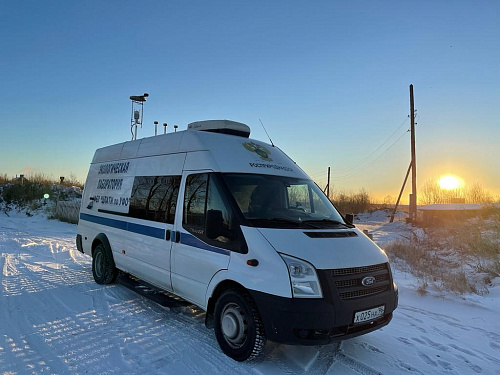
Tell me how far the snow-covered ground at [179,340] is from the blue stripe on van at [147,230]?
3.54 feet

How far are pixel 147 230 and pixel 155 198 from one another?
1.70 ft

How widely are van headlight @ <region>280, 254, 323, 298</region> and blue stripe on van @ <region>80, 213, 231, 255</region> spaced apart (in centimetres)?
83

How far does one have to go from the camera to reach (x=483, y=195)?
25516 millimetres

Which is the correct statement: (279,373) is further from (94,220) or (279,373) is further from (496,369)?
(94,220)

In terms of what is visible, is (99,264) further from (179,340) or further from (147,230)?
(179,340)

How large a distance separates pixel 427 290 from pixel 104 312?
5.78 m

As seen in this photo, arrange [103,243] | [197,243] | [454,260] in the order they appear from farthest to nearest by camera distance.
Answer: [454,260] < [103,243] < [197,243]

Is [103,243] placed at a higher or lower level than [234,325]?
higher

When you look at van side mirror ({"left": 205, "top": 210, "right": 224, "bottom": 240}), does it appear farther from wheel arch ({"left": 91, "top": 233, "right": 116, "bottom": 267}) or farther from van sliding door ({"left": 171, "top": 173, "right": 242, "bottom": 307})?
wheel arch ({"left": 91, "top": 233, "right": 116, "bottom": 267})

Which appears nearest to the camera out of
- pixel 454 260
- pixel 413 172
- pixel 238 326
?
pixel 238 326

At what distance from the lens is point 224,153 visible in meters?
4.70

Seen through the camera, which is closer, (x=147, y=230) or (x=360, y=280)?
(x=360, y=280)

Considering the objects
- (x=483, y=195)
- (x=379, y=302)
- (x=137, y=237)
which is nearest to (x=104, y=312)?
(x=137, y=237)

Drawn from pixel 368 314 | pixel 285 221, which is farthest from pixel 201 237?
pixel 368 314
